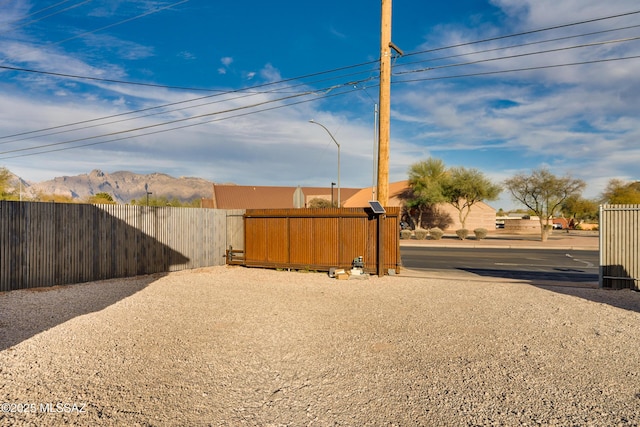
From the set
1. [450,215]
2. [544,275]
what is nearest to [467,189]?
[450,215]

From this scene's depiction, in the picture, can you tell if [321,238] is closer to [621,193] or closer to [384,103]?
[384,103]

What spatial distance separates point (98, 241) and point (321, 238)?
25.3ft

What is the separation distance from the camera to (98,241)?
13102 mm

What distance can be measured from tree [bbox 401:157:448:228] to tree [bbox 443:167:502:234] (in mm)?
1401

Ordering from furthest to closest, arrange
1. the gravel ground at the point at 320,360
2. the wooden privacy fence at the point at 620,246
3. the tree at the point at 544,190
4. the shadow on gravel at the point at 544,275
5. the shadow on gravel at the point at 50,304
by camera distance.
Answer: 1. the tree at the point at 544,190
2. the shadow on gravel at the point at 544,275
3. the wooden privacy fence at the point at 620,246
4. the shadow on gravel at the point at 50,304
5. the gravel ground at the point at 320,360

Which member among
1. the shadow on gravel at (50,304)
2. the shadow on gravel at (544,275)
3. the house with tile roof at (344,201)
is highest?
the house with tile roof at (344,201)

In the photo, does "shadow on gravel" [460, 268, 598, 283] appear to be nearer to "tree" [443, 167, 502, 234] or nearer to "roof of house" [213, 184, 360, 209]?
"tree" [443, 167, 502, 234]

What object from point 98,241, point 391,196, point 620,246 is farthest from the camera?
point 391,196

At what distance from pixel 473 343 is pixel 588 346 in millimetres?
1770

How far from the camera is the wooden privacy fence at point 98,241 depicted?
11.2 meters

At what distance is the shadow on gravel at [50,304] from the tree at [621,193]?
2298 inches

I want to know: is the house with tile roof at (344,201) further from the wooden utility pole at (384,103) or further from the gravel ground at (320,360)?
the gravel ground at (320,360)

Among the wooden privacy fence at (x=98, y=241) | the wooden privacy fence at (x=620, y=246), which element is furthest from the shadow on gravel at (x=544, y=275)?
Result: the wooden privacy fence at (x=98, y=241)

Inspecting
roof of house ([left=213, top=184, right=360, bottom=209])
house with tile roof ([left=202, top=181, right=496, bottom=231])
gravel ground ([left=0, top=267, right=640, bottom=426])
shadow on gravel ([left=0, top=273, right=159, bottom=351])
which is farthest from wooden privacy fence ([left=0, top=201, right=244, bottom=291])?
roof of house ([left=213, top=184, right=360, bottom=209])
